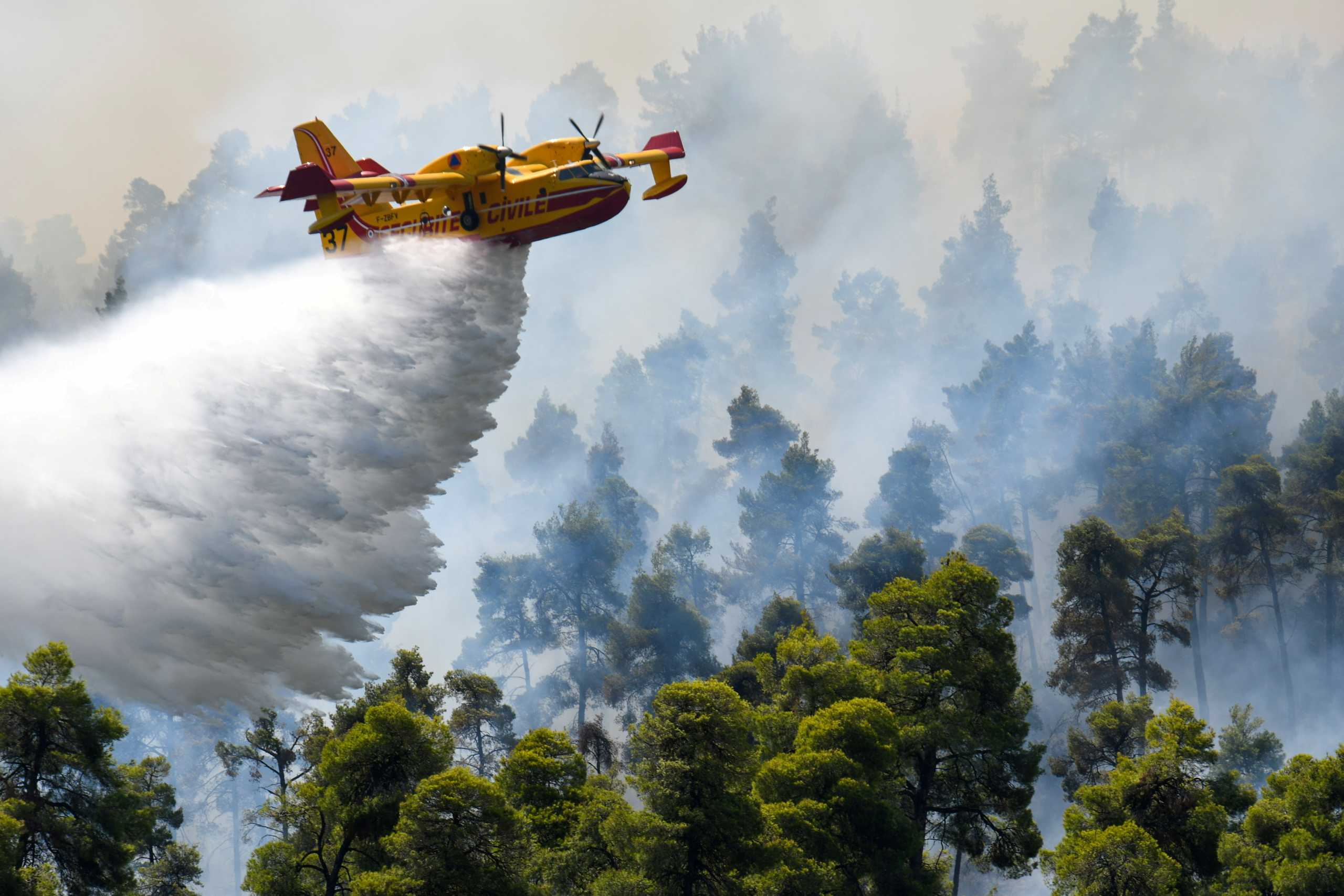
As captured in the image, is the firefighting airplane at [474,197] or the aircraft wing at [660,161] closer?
the firefighting airplane at [474,197]

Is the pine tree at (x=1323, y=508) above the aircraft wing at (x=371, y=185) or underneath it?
above

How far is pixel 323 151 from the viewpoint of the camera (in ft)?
132

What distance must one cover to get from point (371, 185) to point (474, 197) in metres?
2.79

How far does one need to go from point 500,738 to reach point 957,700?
36604 millimetres

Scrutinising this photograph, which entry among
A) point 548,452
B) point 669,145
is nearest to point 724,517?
point 548,452

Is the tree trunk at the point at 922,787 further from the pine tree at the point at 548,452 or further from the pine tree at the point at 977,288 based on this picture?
the pine tree at the point at 977,288

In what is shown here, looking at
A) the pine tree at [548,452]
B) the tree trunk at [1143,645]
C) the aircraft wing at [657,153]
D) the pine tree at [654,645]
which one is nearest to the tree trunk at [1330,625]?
the tree trunk at [1143,645]

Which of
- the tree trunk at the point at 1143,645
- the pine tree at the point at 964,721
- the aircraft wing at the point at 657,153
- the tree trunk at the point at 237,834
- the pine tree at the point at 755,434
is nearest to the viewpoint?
the pine tree at the point at 964,721

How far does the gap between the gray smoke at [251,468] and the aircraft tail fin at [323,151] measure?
5.16 meters

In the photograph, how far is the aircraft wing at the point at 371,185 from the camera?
1294 inches

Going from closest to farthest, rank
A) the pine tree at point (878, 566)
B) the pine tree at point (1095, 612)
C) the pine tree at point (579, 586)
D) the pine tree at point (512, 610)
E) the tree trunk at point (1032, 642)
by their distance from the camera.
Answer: the pine tree at point (1095, 612) < the pine tree at point (878, 566) < the pine tree at point (579, 586) < the tree trunk at point (1032, 642) < the pine tree at point (512, 610)

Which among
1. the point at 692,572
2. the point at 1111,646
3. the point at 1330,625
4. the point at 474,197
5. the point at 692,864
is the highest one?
the point at 692,572

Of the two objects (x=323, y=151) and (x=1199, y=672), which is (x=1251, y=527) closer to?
(x=1199, y=672)

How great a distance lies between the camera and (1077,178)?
156375 millimetres
